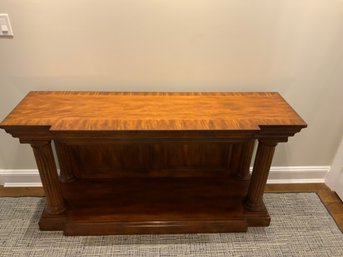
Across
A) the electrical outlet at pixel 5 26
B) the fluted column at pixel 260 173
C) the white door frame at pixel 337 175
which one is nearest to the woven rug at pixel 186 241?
the fluted column at pixel 260 173

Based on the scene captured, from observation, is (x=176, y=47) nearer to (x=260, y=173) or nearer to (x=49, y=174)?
(x=260, y=173)

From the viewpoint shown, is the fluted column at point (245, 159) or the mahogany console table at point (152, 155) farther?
the fluted column at point (245, 159)

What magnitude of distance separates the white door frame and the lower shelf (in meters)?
0.65

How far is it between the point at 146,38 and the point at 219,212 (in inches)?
42.4

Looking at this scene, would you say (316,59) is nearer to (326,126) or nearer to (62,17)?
(326,126)

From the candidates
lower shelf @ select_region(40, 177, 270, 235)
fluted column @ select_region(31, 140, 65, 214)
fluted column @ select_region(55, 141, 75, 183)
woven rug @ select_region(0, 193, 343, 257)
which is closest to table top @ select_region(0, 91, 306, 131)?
fluted column @ select_region(31, 140, 65, 214)

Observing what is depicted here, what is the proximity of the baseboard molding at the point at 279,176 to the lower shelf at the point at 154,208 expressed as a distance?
0.31 metres

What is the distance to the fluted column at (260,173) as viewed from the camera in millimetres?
1385

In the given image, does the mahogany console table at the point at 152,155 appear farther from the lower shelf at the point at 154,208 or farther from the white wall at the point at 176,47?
the white wall at the point at 176,47

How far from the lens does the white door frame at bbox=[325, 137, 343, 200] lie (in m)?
1.84

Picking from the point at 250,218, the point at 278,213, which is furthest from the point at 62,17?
the point at 278,213

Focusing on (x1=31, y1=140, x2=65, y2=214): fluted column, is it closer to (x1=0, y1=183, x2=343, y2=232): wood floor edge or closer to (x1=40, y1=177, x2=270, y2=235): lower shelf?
(x1=40, y1=177, x2=270, y2=235): lower shelf

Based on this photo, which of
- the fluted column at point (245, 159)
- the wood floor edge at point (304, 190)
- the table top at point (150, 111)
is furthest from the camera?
the wood floor edge at point (304, 190)

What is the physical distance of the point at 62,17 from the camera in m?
1.38
